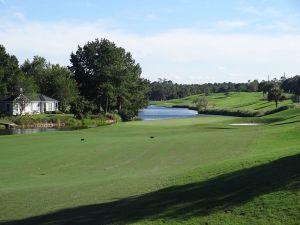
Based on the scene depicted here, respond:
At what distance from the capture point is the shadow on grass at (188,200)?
37.6 ft

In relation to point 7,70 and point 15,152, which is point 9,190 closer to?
point 15,152

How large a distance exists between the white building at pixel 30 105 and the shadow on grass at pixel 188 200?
315 ft

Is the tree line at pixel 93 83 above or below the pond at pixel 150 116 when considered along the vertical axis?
above

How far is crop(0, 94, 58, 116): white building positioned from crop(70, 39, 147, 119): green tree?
8.50 m

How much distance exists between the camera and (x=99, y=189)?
16.3 m

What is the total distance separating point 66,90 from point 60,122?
30.9 meters

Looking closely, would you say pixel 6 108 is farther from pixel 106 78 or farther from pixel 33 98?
pixel 106 78

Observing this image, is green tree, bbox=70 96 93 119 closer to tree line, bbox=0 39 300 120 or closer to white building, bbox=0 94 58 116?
tree line, bbox=0 39 300 120

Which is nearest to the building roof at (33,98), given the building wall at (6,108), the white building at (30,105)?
the white building at (30,105)

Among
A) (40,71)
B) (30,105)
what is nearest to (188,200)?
(30,105)

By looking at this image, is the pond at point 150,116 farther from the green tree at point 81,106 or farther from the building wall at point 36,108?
the building wall at point 36,108

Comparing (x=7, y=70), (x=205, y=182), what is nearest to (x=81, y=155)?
(x=205, y=182)

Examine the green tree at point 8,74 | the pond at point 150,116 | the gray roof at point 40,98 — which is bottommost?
the pond at point 150,116

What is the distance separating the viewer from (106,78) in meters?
111
